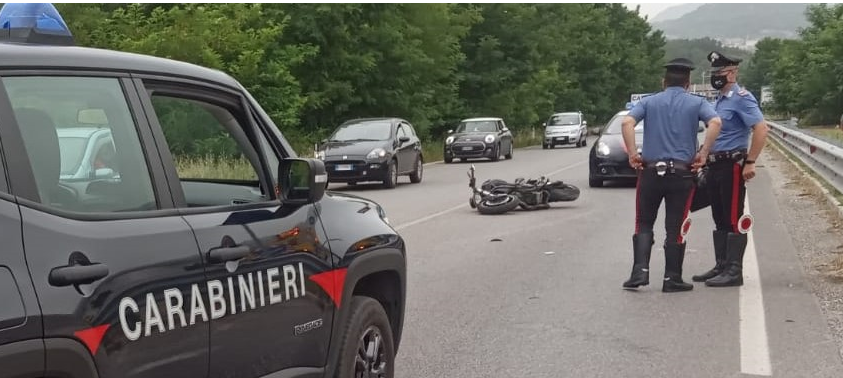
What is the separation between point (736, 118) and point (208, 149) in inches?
224

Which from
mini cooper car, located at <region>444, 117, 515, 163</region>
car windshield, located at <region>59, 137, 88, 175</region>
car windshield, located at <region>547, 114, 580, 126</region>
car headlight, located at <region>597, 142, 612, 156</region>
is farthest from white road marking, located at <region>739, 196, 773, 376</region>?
car windshield, located at <region>547, 114, 580, 126</region>

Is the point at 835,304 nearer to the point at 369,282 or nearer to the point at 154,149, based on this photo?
the point at 369,282

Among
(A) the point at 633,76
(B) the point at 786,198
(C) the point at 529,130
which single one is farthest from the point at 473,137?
(A) the point at 633,76

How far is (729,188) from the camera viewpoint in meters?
8.30

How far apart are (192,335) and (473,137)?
2942cm

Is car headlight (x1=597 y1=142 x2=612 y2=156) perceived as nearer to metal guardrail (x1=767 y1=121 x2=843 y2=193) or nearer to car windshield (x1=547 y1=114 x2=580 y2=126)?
metal guardrail (x1=767 y1=121 x2=843 y2=193)

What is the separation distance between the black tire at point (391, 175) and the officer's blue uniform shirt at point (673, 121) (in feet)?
41.4

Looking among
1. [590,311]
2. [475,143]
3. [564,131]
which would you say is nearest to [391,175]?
[475,143]

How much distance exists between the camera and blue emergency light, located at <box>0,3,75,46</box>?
2.97 metres

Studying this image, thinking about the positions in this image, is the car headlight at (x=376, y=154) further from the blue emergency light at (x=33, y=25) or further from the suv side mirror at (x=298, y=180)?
the blue emergency light at (x=33, y=25)

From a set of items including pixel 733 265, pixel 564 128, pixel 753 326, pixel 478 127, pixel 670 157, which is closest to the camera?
pixel 753 326

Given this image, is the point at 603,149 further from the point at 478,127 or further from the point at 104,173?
the point at 104,173

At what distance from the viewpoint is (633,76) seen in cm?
9706

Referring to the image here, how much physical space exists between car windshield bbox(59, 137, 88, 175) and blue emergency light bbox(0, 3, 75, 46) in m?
0.32
